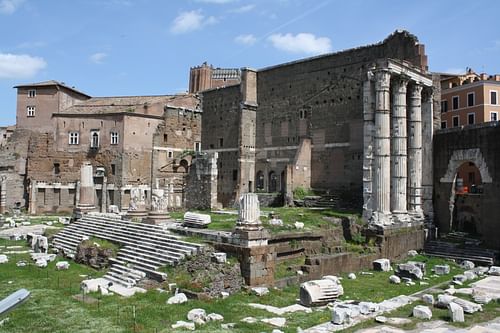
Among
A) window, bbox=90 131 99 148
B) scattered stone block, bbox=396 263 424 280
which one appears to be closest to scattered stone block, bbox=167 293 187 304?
scattered stone block, bbox=396 263 424 280

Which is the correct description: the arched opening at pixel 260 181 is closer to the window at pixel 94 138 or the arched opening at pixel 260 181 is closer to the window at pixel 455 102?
the window at pixel 94 138

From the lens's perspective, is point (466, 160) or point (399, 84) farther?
point (466, 160)

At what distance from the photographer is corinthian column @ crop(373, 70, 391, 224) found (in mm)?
21000

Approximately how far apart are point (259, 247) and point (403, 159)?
11195mm

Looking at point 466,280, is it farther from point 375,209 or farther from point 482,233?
point 482,233

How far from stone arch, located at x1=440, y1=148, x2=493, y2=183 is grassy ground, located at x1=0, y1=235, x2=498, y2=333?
899cm

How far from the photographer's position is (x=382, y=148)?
69.3 feet

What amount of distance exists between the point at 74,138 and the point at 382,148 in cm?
2441

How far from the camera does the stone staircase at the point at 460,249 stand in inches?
761

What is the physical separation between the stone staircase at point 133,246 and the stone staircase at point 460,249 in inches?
469

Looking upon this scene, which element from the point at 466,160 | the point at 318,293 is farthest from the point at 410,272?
the point at 466,160

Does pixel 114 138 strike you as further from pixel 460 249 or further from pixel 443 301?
pixel 443 301

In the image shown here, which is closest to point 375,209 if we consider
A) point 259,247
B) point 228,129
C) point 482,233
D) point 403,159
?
point 403,159

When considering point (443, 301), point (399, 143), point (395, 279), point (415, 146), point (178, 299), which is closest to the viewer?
point (443, 301)
